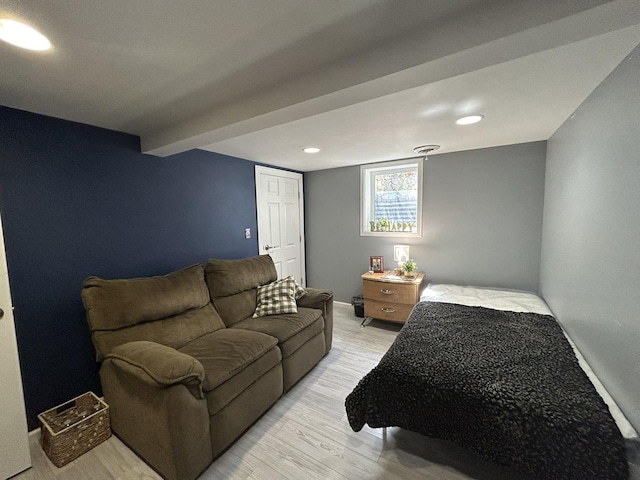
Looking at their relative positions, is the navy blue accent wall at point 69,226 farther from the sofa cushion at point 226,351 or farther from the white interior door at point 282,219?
the white interior door at point 282,219

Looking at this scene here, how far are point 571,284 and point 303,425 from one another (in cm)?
223

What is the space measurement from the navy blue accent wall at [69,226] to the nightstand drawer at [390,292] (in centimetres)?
228

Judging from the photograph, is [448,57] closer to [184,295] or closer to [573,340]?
[573,340]

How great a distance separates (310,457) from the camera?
1625mm

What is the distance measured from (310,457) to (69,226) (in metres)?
2.33

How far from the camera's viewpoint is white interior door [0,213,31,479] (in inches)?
58.7

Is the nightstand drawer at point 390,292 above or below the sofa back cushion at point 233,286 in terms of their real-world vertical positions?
below

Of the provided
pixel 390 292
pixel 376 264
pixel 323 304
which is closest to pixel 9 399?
pixel 323 304

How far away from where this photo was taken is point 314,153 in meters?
3.11

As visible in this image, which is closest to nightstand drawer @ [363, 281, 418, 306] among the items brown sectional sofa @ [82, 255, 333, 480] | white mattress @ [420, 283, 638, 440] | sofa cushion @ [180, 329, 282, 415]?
white mattress @ [420, 283, 638, 440]

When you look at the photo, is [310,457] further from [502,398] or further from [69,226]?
[69,226]

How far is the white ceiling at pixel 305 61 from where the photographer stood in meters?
0.95

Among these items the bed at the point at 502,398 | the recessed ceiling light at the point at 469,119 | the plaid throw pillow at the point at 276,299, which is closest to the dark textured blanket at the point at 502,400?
the bed at the point at 502,398

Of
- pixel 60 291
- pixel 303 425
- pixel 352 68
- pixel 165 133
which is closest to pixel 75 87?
pixel 165 133
